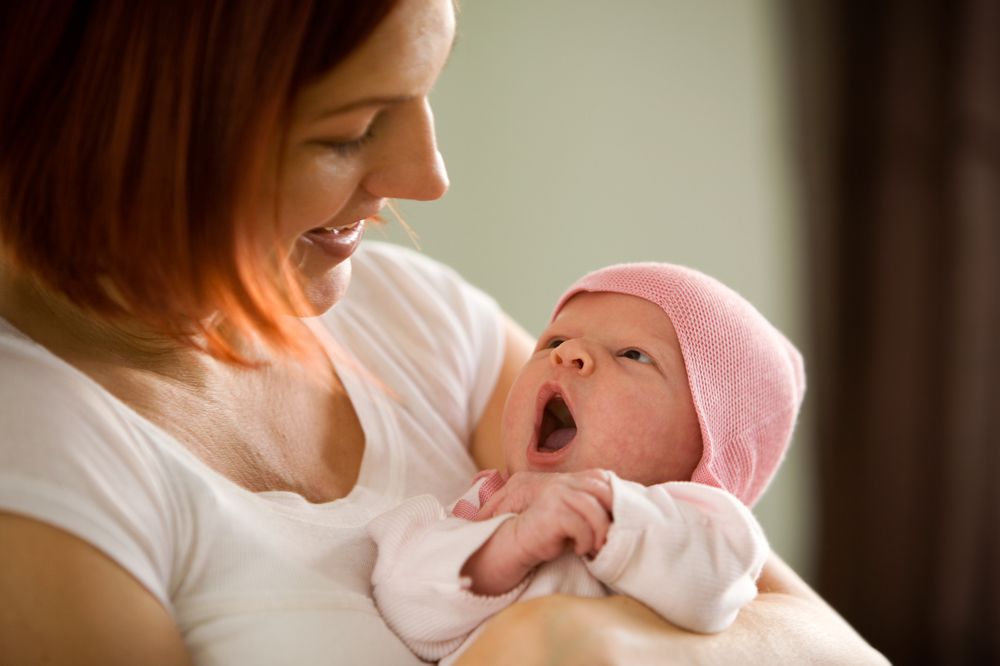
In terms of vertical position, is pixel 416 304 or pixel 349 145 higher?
pixel 349 145

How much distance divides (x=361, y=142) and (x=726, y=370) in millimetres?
542

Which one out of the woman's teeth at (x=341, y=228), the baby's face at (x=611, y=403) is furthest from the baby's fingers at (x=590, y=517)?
the woman's teeth at (x=341, y=228)

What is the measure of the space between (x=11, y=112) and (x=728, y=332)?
0.85 metres

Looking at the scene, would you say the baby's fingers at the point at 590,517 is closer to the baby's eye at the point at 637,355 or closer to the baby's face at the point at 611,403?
the baby's face at the point at 611,403

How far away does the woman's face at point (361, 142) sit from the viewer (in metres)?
1.03

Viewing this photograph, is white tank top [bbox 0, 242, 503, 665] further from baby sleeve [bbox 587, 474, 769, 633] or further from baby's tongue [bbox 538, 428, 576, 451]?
baby sleeve [bbox 587, 474, 769, 633]

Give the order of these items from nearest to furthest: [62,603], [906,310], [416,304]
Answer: [62,603]
[416,304]
[906,310]

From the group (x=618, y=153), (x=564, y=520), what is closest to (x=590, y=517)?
(x=564, y=520)

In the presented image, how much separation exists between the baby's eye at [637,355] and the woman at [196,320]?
0.33 m

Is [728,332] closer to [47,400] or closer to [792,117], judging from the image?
[47,400]

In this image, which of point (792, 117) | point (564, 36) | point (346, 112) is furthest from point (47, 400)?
point (792, 117)

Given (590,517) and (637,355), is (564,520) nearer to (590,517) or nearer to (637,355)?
(590,517)

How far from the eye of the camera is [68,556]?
927mm

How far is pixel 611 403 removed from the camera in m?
1.28
